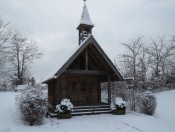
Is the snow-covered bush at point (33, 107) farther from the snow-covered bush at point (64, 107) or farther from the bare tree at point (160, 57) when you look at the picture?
the bare tree at point (160, 57)

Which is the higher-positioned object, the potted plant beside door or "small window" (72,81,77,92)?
"small window" (72,81,77,92)

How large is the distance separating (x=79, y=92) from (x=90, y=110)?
8.25 feet

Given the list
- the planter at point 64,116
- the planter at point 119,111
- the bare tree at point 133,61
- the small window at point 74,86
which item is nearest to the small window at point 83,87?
the small window at point 74,86

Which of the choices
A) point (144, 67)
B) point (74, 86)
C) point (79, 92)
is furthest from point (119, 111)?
point (144, 67)

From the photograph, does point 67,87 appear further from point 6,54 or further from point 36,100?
point 6,54

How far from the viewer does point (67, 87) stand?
16.3 meters

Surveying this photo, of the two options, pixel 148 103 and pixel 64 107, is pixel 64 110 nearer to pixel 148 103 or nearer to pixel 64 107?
pixel 64 107

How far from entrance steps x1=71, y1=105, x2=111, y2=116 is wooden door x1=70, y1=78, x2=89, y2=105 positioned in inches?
78.6

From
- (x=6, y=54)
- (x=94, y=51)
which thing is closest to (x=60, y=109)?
(x=94, y=51)

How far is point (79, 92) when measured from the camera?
16.8m

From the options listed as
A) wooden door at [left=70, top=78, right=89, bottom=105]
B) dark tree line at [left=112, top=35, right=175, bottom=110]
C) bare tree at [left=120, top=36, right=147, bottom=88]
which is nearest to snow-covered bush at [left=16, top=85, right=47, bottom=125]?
wooden door at [left=70, top=78, right=89, bottom=105]

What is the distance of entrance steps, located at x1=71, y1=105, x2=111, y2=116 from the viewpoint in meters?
14.3

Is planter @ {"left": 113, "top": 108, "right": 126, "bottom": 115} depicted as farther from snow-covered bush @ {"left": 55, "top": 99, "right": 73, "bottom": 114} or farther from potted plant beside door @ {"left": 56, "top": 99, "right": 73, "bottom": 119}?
snow-covered bush @ {"left": 55, "top": 99, "right": 73, "bottom": 114}

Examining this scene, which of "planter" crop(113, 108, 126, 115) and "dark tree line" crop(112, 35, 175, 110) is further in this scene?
"dark tree line" crop(112, 35, 175, 110)
